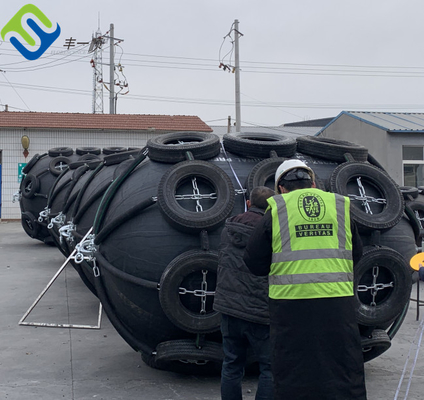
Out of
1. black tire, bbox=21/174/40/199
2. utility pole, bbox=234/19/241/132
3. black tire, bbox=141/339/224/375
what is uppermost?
utility pole, bbox=234/19/241/132

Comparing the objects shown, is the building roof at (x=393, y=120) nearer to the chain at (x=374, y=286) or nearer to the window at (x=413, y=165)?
the window at (x=413, y=165)

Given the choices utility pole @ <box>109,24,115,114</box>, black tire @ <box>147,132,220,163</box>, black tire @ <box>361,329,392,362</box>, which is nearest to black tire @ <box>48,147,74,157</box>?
black tire @ <box>147,132,220,163</box>

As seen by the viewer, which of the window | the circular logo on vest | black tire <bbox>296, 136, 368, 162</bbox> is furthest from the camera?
the window

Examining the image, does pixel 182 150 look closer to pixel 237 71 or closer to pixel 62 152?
pixel 62 152

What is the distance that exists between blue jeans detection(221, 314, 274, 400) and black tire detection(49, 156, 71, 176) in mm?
10993

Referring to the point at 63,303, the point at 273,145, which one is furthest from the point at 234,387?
the point at 63,303

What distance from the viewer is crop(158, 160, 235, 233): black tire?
4805 mm

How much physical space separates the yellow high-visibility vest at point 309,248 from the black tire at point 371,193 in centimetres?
165

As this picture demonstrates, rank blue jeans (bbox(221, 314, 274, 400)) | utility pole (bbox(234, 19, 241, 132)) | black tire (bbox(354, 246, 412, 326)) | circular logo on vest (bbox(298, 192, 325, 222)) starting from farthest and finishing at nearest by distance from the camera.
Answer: utility pole (bbox(234, 19, 241, 132)) → black tire (bbox(354, 246, 412, 326)) → blue jeans (bbox(221, 314, 274, 400)) → circular logo on vest (bbox(298, 192, 325, 222))

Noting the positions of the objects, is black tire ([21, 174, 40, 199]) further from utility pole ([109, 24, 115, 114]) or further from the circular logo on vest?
utility pole ([109, 24, 115, 114])

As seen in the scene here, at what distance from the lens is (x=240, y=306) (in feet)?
13.2

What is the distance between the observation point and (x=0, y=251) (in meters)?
15.9

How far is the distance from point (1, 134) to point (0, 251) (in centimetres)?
1050

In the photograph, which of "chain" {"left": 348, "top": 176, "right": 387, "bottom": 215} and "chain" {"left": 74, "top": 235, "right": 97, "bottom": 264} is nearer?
"chain" {"left": 348, "top": 176, "right": 387, "bottom": 215}
